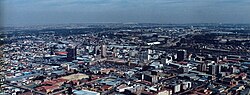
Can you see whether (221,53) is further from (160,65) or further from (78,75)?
(78,75)

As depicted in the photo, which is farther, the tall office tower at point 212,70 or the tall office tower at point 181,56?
the tall office tower at point 181,56

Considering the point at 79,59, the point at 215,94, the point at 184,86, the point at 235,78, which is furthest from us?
the point at 79,59

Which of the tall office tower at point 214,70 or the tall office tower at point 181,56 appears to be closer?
the tall office tower at point 214,70

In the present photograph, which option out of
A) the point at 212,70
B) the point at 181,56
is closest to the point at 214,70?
the point at 212,70

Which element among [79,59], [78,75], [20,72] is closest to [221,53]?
Answer: [79,59]

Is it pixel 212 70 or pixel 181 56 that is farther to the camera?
pixel 181 56

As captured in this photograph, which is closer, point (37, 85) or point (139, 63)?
point (37, 85)

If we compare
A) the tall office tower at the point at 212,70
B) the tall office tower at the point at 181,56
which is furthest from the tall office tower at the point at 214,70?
the tall office tower at the point at 181,56

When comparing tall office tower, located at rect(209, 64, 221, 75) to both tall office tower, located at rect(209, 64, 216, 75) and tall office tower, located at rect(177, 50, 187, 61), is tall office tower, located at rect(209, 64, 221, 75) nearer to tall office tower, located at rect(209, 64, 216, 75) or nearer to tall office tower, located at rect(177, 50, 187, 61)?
tall office tower, located at rect(209, 64, 216, 75)

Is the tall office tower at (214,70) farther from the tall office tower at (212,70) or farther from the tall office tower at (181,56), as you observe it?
the tall office tower at (181,56)

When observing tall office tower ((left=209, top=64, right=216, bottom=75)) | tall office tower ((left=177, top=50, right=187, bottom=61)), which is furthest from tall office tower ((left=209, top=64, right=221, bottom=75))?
tall office tower ((left=177, top=50, right=187, bottom=61))

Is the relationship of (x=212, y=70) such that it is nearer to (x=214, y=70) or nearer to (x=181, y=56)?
(x=214, y=70)
